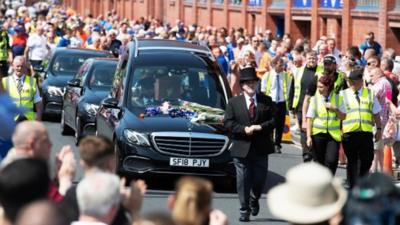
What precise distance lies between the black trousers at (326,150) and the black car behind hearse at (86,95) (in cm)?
597

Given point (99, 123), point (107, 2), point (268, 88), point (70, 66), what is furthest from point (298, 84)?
point (107, 2)

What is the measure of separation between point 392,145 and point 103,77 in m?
6.20

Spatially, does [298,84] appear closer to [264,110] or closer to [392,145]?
[392,145]

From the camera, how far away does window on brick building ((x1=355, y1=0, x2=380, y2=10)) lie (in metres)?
34.1

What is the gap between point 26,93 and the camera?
1711 cm

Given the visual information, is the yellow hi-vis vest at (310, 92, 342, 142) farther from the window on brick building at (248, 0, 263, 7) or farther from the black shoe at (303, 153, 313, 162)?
the window on brick building at (248, 0, 263, 7)

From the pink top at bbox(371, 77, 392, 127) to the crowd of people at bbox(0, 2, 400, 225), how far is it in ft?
0.07

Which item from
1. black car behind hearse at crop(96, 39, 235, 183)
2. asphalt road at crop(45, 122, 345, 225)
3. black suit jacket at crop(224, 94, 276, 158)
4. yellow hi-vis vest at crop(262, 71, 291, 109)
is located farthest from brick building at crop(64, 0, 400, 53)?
black suit jacket at crop(224, 94, 276, 158)

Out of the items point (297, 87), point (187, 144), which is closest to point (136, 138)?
point (187, 144)

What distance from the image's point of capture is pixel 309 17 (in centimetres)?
3947

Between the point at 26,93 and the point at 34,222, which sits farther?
the point at 26,93

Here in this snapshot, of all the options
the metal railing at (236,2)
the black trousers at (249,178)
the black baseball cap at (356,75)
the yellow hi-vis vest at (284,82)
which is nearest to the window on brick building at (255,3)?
the metal railing at (236,2)

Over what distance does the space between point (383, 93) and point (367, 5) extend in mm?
16405

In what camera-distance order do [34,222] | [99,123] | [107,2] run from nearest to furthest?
[34,222], [99,123], [107,2]
